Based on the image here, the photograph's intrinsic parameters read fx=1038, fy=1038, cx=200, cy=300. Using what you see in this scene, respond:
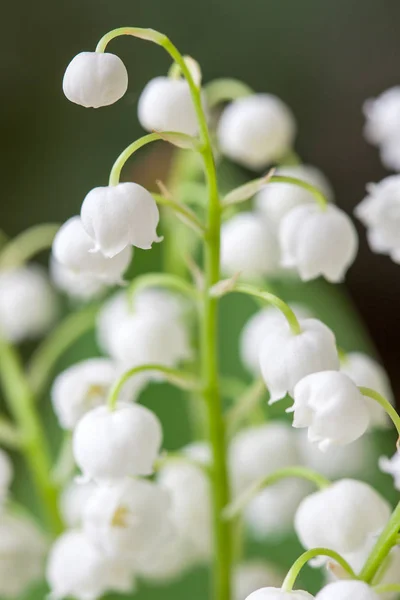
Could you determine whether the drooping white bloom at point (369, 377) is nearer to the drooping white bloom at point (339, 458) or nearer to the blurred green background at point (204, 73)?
the drooping white bloom at point (339, 458)

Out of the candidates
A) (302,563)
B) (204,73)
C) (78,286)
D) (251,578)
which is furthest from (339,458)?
(204,73)

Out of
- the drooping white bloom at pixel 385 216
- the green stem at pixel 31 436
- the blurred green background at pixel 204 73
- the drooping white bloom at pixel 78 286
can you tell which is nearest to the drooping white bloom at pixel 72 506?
the green stem at pixel 31 436

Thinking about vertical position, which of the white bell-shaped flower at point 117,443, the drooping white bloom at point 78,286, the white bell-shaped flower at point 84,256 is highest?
the white bell-shaped flower at point 84,256

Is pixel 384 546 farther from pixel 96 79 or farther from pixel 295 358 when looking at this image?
pixel 96 79

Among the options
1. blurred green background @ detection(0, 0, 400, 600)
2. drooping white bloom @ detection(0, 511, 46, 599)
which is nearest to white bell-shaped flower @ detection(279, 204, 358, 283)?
drooping white bloom @ detection(0, 511, 46, 599)

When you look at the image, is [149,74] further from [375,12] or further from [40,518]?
[40,518]

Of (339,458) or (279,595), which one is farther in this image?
(339,458)
